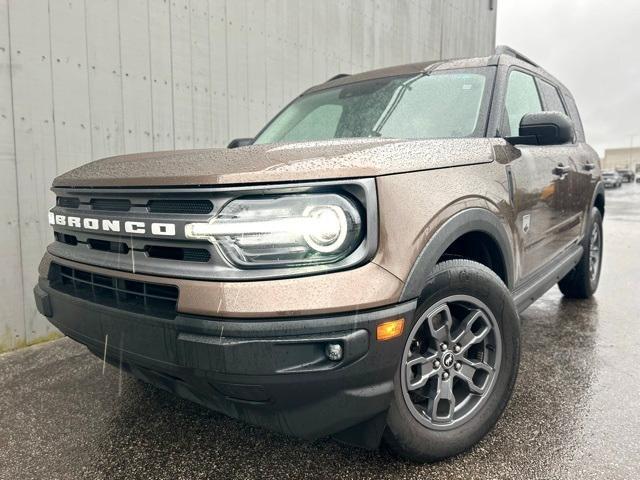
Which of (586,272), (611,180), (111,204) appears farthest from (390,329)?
(611,180)

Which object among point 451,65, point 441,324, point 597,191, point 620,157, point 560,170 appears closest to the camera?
point 441,324

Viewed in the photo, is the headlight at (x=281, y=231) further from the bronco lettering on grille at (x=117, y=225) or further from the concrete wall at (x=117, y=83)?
the concrete wall at (x=117, y=83)

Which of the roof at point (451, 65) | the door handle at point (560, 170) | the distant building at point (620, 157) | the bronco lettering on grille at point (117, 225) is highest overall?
the distant building at point (620, 157)

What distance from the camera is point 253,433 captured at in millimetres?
2256

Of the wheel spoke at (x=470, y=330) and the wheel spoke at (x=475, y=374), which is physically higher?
the wheel spoke at (x=470, y=330)

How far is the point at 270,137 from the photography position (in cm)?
322

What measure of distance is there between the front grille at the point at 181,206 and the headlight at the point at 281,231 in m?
0.06

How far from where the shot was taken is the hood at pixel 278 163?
1.55 m

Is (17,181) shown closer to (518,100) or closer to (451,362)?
(451,362)

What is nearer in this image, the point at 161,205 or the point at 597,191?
the point at 161,205

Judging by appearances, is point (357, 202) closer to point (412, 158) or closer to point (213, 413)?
point (412, 158)

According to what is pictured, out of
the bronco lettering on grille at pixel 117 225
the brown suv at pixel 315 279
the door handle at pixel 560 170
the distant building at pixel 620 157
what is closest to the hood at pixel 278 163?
the brown suv at pixel 315 279

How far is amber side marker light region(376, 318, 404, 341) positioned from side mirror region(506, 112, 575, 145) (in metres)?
1.32

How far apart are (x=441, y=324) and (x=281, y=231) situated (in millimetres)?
860
